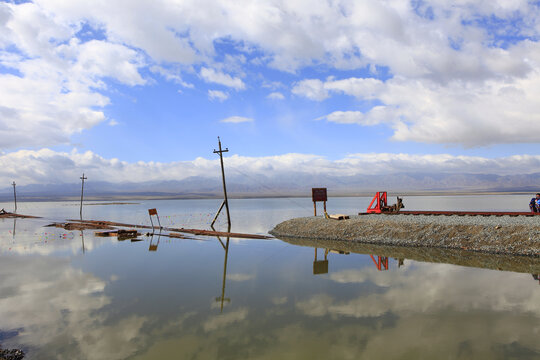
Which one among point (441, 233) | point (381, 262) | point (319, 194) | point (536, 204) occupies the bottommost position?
point (381, 262)

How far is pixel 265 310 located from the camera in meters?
10.8

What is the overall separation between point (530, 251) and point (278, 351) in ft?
58.6

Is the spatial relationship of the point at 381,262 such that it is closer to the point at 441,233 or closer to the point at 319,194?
the point at 441,233

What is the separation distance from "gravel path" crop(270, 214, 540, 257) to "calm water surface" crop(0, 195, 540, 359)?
16.1 feet

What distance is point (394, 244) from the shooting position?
74.9 ft

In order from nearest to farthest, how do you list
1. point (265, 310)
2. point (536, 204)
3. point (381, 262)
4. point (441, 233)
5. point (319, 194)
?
point (265, 310)
point (381, 262)
point (441, 233)
point (536, 204)
point (319, 194)

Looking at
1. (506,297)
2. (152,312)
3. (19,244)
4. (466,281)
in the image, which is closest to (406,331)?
(506,297)

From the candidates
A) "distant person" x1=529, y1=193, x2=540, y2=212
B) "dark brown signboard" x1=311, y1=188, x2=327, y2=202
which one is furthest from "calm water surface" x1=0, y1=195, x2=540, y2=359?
"distant person" x1=529, y1=193, x2=540, y2=212

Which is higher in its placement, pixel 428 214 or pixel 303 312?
pixel 428 214

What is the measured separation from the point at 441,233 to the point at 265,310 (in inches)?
652

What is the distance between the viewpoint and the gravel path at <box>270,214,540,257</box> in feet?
63.0

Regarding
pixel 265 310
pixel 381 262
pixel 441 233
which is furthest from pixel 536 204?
pixel 265 310

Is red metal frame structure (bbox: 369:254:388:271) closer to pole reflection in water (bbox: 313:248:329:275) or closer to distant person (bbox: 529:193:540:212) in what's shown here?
pole reflection in water (bbox: 313:248:329:275)

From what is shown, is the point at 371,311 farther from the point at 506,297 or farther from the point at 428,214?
the point at 428,214
